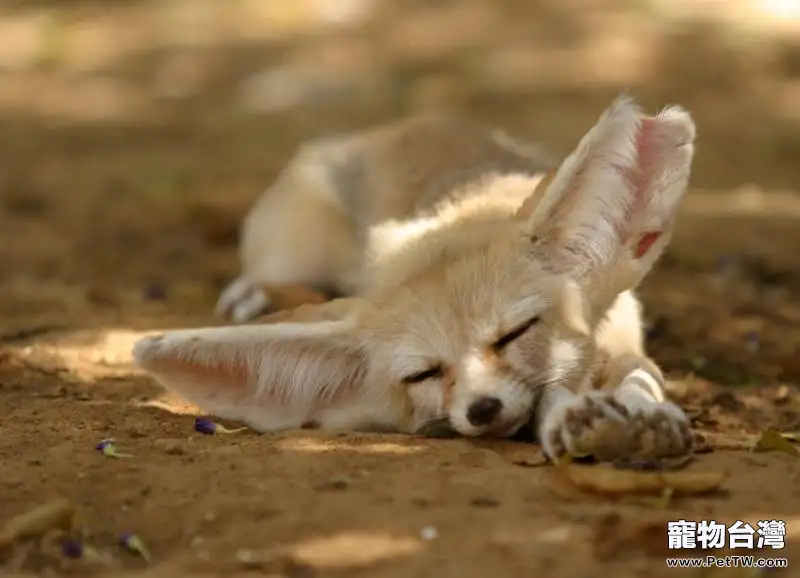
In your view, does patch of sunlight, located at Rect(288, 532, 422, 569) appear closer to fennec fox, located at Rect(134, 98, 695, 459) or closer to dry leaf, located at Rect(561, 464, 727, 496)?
dry leaf, located at Rect(561, 464, 727, 496)

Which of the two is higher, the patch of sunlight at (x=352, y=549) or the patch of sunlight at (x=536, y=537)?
the patch of sunlight at (x=536, y=537)

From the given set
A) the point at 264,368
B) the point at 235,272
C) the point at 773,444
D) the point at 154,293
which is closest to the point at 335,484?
the point at 264,368

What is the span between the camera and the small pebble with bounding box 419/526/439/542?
124 inches

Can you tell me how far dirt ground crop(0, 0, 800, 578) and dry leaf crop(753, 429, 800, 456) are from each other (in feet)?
0.16

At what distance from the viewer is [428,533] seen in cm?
316

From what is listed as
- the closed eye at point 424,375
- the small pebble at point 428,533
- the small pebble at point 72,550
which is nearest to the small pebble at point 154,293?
the closed eye at point 424,375

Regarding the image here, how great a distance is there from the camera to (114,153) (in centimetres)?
1067

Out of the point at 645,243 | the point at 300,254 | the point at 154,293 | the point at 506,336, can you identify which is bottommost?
the point at 506,336

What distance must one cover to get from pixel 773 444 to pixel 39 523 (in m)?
2.16

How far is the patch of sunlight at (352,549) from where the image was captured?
3051 mm

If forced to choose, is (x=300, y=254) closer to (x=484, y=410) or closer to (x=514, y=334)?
→ (x=514, y=334)

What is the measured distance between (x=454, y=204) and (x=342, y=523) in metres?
2.42

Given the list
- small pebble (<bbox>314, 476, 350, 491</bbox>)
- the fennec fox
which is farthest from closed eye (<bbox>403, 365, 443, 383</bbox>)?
small pebble (<bbox>314, 476, 350, 491</bbox>)

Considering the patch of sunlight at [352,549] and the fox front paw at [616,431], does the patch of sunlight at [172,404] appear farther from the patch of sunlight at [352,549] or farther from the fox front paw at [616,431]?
the patch of sunlight at [352,549]
